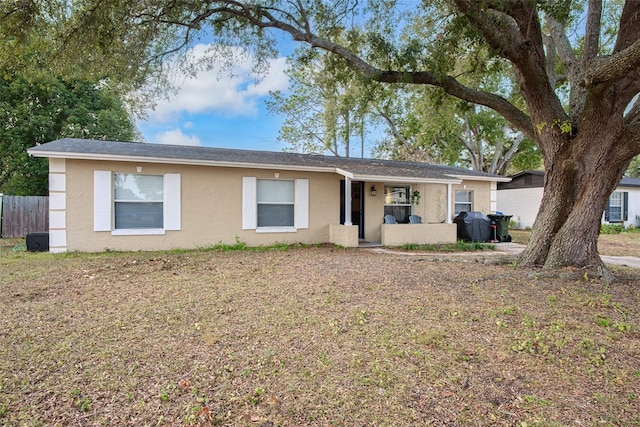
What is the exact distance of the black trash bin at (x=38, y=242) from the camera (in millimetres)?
8828

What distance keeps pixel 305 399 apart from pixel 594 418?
71.6 inches

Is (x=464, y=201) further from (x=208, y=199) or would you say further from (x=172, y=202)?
(x=172, y=202)

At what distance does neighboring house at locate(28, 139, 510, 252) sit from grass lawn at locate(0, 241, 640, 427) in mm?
3218

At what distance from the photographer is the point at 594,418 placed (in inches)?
89.0

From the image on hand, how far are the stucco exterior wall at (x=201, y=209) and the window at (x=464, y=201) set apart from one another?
17.3 feet

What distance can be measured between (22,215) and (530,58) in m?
15.5

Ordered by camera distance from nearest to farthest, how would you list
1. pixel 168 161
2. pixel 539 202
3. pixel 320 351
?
pixel 320 351, pixel 168 161, pixel 539 202

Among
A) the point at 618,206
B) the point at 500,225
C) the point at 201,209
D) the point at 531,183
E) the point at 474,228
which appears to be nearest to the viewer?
the point at 201,209

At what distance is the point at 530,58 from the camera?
5.88 m

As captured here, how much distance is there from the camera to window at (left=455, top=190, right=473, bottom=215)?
1381 centimetres

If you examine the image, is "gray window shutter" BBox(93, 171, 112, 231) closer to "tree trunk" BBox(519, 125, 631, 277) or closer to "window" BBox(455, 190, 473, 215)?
"tree trunk" BBox(519, 125, 631, 277)

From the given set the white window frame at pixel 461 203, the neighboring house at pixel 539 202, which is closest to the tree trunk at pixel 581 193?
the white window frame at pixel 461 203

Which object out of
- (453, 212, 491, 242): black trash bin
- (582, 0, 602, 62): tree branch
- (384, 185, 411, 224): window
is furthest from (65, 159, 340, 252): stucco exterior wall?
(582, 0, 602, 62): tree branch

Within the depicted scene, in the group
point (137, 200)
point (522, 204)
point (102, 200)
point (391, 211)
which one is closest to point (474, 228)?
point (391, 211)
